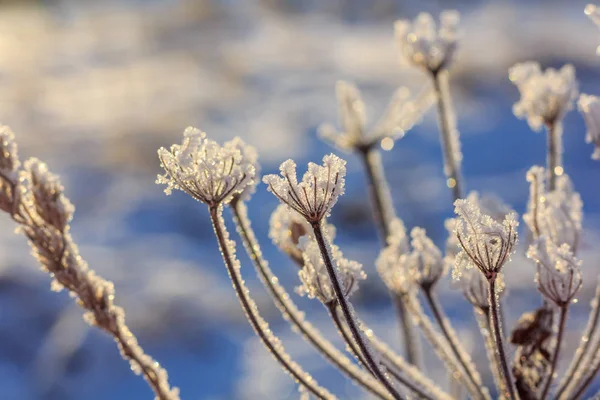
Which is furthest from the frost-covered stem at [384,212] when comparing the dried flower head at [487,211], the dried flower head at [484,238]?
the dried flower head at [484,238]

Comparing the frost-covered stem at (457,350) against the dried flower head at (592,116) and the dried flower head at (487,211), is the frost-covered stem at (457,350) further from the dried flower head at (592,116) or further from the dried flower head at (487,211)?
the dried flower head at (592,116)

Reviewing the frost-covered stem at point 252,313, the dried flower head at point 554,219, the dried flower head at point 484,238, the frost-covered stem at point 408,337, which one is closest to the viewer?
the dried flower head at point 484,238

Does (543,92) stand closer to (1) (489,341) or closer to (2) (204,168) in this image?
(1) (489,341)

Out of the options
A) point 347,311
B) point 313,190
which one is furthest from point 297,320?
point 313,190

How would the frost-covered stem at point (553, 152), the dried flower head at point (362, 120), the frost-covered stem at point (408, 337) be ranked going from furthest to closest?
1. the dried flower head at point (362, 120)
2. the frost-covered stem at point (408, 337)
3. the frost-covered stem at point (553, 152)

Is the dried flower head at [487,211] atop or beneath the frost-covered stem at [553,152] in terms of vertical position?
beneath

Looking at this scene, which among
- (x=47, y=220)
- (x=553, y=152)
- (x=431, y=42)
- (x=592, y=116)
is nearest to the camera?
(x=47, y=220)

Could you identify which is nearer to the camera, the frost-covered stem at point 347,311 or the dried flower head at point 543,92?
the frost-covered stem at point 347,311

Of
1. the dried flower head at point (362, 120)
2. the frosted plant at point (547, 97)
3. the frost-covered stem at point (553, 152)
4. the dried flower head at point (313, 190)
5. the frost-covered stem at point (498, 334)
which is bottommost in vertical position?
the frost-covered stem at point (498, 334)
